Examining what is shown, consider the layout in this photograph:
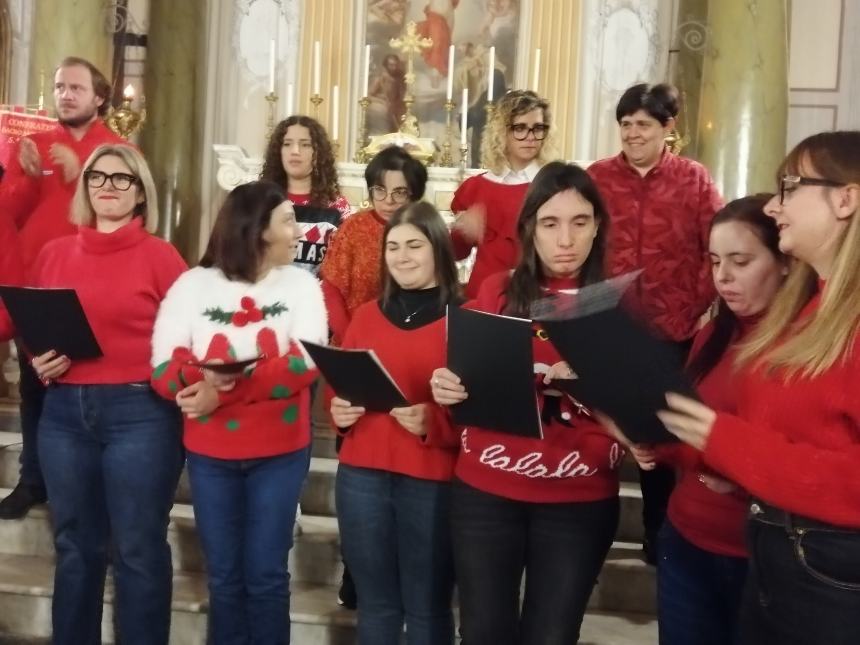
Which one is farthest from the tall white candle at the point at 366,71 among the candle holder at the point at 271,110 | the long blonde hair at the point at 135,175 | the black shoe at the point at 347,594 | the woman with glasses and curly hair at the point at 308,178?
the black shoe at the point at 347,594

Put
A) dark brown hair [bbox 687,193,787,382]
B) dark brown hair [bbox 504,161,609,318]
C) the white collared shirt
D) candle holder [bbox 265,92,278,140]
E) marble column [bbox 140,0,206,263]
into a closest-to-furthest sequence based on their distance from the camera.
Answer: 1. dark brown hair [bbox 687,193,787,382]
2. dark brown hair [bbox 504,161,609,318]
3. the white collared shirt
4. candle holder [bbox 265,92,278,140]
5. marble column [bbox 140,0,206,263]

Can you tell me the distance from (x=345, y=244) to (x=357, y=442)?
97cm

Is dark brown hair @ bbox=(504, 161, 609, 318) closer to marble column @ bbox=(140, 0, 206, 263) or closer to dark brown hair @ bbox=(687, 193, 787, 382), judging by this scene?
dark brown hair @ bbox=(687, 193, 787, 382)

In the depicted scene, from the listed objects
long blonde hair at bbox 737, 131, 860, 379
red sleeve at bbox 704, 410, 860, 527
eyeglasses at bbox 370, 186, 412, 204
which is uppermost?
eyeglasses at bbox 370, 186, 412, 204

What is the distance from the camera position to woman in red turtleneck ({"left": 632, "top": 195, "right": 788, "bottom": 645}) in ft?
6.72

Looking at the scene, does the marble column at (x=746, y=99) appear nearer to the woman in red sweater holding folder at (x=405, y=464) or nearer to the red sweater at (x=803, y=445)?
the woman in red sweater holding folder at (x=405, y=464)

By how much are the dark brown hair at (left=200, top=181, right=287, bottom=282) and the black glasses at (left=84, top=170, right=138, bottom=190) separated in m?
0.29

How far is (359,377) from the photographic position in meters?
2.33

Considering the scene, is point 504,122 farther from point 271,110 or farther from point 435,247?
point 271,110

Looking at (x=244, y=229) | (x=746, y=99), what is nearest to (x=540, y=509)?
(x=244, y=229)

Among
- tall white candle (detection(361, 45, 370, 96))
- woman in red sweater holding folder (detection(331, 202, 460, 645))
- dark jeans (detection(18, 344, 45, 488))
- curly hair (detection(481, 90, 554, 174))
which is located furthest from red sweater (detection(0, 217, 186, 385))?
tall white candle (detection(361, 45, 370, 96))

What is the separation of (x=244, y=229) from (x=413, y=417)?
2.49ft

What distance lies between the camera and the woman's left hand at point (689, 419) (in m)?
1.64

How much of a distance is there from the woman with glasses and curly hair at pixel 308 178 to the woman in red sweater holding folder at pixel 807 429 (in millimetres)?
2110
